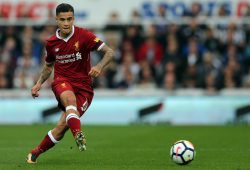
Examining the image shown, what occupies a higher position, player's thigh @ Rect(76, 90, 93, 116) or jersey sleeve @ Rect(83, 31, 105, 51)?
jersey sleeve @ Rect(83, 31, 105, 51)

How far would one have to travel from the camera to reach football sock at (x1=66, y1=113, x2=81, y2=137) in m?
10.6

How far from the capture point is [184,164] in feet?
36.3

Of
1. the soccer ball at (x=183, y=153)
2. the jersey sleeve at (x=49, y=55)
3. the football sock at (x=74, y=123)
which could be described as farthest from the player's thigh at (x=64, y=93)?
the soccer ball at (x=183, y=153)

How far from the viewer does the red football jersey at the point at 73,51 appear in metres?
11.5

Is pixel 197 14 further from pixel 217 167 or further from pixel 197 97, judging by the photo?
pixel 217 167

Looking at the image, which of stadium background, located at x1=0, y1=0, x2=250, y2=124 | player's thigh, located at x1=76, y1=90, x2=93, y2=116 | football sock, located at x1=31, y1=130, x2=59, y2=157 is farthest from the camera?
stadium background, located at x1=0, y1=0, x2=250, y2=124

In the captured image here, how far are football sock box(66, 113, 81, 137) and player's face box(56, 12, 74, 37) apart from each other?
1352 millimetres

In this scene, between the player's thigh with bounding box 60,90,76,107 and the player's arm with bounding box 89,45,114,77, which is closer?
the player's arm with bounding box 89,45,114,77

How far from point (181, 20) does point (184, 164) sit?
42.4 ft

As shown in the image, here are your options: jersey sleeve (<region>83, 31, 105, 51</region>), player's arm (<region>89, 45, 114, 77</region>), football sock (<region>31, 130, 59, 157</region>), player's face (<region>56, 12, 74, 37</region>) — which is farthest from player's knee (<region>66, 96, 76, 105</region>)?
player's face (<region>56, 12, 74, 37</region>)

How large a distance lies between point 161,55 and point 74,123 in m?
12.3

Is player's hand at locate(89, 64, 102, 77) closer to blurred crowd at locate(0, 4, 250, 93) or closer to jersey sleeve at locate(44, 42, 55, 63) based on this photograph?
jersey sleeve at locate(44, 42, 55, 63)

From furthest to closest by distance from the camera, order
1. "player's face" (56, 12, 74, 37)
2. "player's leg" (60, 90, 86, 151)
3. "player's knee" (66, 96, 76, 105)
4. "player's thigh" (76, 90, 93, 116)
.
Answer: "player's thigh" (76, 90, 93, 116) < "player's face" (56, 12, 74, 37) < "player's knee" (66, 96, 76, 105) < "player's leg" (60, 90, 86, 151)

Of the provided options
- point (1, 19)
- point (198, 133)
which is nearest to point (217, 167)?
point (198, 133)
